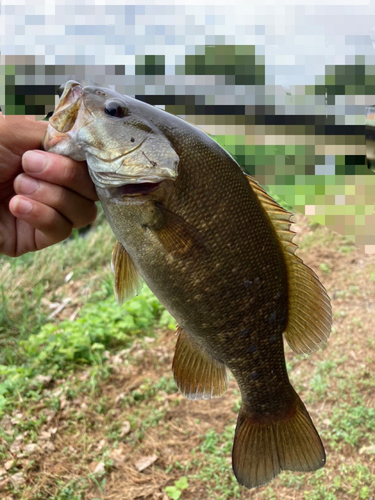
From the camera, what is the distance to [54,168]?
5.61 ft

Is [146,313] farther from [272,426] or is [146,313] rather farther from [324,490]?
[272,426]

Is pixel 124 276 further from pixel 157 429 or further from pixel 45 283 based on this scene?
pixel 45 283

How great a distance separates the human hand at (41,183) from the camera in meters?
1.72

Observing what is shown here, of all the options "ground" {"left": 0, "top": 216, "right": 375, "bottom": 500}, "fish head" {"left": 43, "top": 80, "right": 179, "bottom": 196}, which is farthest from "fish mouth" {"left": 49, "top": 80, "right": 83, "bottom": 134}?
"ground" {"left": 0, "top": 216, "right": 375, "bottom": 500}

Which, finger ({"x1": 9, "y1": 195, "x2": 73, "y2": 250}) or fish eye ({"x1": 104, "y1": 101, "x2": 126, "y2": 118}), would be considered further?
finger ({"x1": 9, "y1": 195, "x2": 73, "y2": 250})

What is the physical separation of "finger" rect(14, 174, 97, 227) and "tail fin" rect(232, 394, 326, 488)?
1.07m

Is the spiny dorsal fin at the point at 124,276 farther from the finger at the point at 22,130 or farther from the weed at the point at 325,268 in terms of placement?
the weed at the point at 325,268

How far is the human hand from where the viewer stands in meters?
1.72

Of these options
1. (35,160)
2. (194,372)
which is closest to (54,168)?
(35,160)

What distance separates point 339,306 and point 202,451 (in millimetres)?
1976

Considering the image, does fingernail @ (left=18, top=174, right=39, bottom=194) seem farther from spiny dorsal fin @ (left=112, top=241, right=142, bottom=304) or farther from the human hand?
spiny dorsal fin @ (left=112, top=241, right=142, bottom=304)

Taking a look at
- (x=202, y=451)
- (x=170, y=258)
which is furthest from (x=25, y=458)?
(x=170, y=258)

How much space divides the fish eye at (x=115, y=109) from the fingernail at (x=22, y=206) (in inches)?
20.4

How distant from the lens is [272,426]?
1813 millimetres
